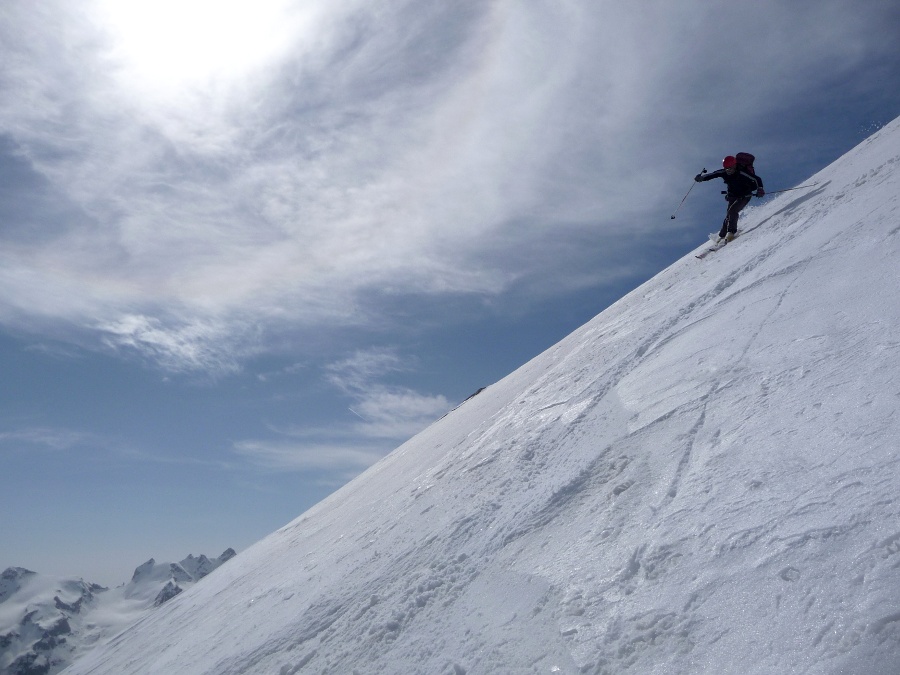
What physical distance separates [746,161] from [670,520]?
419 inches

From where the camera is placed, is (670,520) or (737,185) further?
(737,185)

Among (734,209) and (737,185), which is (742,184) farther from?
(734,209)

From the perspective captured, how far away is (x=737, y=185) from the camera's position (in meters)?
12.1

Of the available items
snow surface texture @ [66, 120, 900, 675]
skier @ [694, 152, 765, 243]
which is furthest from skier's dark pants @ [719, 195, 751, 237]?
snow surface texture @ [66, 120, 900, 675]

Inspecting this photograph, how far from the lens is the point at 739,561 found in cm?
338

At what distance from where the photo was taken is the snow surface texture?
10.1ft

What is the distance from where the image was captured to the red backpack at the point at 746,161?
12134 mm

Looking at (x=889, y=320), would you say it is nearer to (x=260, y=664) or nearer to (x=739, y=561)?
(x=739, y=561)

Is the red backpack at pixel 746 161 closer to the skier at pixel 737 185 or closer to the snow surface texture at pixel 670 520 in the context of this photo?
the skier at pixel 737 185

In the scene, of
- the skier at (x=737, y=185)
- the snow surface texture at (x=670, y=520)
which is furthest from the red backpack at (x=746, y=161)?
the snow surface texture at (x=670, y=520)

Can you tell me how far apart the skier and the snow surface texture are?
2439mm

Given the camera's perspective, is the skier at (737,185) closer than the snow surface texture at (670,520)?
No

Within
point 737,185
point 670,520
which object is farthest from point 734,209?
point 670,520

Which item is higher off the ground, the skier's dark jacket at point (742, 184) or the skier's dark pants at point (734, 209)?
the skier's dark jacket at point (742, 184)
